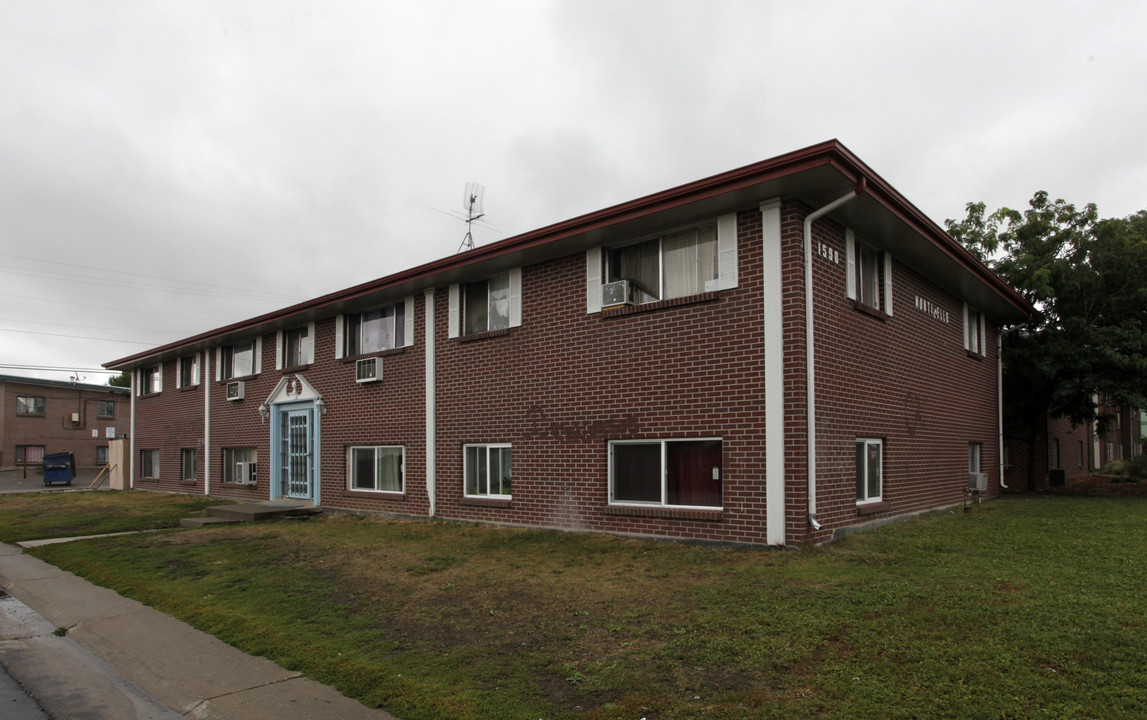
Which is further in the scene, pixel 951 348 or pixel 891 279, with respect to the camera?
pixel 951 348

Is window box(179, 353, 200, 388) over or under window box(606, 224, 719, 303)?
under

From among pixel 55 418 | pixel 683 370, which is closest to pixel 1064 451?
Result: pixel 683 370

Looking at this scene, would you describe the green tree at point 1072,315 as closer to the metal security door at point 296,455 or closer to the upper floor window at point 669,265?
the upper floor window at point 669,265

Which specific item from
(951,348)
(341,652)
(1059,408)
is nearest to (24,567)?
(341,652)

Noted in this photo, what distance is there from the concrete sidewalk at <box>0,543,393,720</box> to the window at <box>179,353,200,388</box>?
1582 cm

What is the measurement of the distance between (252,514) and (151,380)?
14.2 metres

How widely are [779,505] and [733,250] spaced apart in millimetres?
3391

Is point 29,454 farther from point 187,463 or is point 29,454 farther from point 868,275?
point 868,275

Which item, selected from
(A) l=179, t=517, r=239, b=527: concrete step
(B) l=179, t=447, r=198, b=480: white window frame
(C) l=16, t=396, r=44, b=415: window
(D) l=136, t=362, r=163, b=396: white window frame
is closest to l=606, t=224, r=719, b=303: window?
(A) l=179, t=517, r=239, b=527: concrete step

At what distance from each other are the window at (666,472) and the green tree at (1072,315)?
11648 millimetres

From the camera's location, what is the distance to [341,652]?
19.3ft

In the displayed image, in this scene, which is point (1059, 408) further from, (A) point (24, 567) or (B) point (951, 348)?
(A) point (24, 567)

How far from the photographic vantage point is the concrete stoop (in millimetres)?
15102

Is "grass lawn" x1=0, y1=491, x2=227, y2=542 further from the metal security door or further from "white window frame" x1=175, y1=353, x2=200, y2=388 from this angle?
"white window frame" x1=175, y1=353, x2=200, y2=388
